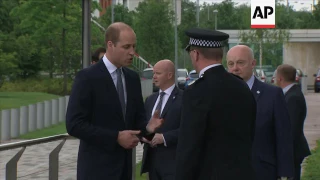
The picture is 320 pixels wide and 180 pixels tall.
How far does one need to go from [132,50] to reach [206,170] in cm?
147

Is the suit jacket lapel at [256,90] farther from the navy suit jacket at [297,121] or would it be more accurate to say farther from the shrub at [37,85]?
the shrub at [37,85]

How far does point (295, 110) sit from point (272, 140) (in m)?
2.45

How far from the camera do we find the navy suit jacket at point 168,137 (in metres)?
8.41

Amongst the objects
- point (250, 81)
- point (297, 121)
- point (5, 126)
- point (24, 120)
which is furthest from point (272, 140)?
point (24, 120)

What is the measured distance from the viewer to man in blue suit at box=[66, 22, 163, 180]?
251 inches

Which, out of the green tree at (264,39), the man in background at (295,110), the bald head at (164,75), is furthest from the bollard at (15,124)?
the green tree at (264,39)

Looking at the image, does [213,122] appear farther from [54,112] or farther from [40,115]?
[54,112]

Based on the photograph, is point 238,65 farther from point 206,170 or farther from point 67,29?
point 67,29

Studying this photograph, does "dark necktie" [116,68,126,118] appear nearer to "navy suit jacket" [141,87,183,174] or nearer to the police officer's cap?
the police officer's cap

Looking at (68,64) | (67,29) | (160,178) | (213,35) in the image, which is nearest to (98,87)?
(213,35)

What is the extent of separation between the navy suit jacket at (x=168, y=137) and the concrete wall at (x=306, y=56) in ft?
234

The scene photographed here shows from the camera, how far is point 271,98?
7.49 m

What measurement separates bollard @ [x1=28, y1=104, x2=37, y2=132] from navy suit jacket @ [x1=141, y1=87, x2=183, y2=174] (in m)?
17.6

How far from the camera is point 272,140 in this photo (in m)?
7.43
